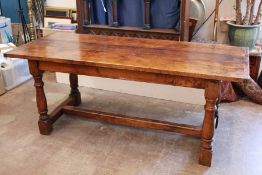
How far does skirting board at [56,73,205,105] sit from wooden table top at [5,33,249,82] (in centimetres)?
73

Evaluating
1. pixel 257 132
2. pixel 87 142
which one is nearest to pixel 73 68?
pixel 87 142

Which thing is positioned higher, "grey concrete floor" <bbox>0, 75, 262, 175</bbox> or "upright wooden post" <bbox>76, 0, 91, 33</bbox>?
"upright wooden post" <bbox>76, 0, 91, 33</bbox>

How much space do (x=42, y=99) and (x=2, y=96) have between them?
1.03 m

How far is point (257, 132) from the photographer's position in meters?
2.48

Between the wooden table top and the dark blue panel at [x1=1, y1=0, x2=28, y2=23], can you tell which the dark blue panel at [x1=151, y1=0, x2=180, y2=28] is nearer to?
the wooden table top

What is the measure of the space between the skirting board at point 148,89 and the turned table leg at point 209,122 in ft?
3.03

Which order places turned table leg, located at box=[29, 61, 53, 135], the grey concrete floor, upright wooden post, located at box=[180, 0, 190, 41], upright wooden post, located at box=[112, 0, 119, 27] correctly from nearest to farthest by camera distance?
the grey concrete floor < turned table leg, located at box=[29, 61, 53, 135] < upright wooden post, located at box=[180, 0, 190, 41] < upright wooden post, located at box=[112, 0, 119, 27]

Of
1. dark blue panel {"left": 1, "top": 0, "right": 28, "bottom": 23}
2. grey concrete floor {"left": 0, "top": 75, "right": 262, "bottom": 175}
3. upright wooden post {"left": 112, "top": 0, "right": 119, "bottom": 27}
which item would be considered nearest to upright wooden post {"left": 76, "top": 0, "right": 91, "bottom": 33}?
upright wooden post {"left": 112, "top": 0, "right": 119, "bottom": 27}

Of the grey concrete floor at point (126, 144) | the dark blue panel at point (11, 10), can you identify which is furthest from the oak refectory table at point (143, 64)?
the dark blue panel at point (11, 10)

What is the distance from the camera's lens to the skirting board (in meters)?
2.94

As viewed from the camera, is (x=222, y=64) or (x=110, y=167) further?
(x=110, y=167)

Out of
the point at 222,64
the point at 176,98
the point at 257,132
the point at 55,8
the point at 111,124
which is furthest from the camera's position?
the point at 55,8

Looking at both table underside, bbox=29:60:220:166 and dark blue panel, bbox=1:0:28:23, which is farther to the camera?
dark blue panel, bbox=1:0:28:23

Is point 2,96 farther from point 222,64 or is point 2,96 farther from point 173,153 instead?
point 222,64
